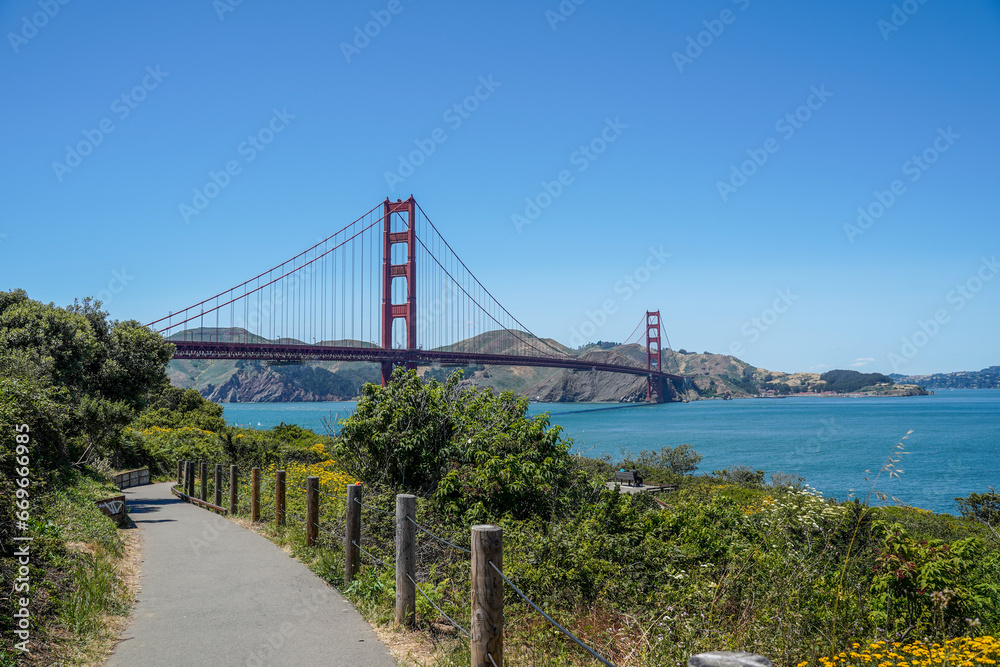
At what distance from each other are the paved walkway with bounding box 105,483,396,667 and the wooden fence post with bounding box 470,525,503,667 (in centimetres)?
122

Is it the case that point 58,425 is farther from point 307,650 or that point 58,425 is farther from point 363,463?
point 307,650

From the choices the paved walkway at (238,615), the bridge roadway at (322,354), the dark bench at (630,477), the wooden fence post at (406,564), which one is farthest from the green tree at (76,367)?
the dark bench at (630,477)

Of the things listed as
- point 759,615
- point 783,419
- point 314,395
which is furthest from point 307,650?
point 314,395

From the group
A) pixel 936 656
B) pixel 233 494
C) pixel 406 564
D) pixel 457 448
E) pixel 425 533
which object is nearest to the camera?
pixel 936 656

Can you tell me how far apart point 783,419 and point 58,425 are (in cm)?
10514

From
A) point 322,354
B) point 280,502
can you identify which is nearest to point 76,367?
point 280,502

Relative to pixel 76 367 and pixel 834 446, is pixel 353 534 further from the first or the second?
pixel 834 446

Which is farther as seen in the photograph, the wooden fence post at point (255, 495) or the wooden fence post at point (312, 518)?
the wooden fence post at point (255, 495)

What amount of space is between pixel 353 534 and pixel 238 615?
54.0 inches

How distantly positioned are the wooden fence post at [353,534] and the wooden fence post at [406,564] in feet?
4.99

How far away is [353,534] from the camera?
24.0 ft

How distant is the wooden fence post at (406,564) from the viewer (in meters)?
5.87

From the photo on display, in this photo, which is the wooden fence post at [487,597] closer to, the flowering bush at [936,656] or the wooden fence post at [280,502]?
the flowering bush at [936,656]

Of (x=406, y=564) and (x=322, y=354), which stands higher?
(x=322, y=354)
